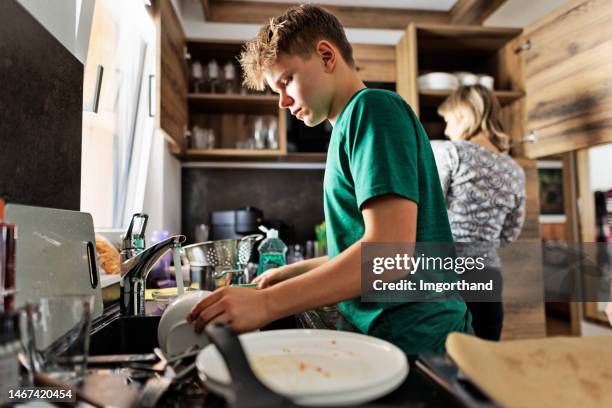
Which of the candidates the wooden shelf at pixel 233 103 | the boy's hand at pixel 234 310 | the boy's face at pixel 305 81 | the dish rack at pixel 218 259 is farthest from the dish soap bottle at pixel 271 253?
the boy's hand at pixel 234 310

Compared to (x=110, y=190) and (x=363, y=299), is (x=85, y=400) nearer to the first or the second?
(x=363, y=299)

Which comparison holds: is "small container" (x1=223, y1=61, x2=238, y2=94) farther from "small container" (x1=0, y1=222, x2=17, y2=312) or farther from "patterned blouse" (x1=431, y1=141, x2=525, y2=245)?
"small container" (x1=0, y1=222, x2=17, y2=312)

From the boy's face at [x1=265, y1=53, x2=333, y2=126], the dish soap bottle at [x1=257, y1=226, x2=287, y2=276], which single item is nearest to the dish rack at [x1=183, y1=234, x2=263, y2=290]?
the dish soap bottle at [x1=257, y1=226, x2=287, y2=276]

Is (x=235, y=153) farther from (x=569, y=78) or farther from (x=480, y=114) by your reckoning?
(x=569, y=78)

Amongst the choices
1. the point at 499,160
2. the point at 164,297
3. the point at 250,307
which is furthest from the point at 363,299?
the point at 499,160

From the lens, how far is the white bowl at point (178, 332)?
2.20 ft

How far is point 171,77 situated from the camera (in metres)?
2.20

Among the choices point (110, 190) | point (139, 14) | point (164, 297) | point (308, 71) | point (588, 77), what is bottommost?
point (164, 297)

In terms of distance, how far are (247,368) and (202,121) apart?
2.76 meters

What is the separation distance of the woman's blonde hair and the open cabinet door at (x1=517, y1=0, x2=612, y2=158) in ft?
1.05

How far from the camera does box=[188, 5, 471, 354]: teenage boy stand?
0.68m

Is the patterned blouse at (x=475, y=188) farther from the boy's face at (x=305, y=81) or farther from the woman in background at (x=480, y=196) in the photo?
the boy's face at (x=305, y=81)

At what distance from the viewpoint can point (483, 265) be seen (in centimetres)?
180

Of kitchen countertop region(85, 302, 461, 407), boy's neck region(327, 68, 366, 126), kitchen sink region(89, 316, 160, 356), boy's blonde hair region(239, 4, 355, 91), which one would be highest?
boy's blonde hair region(239, 4, 355, 91)
